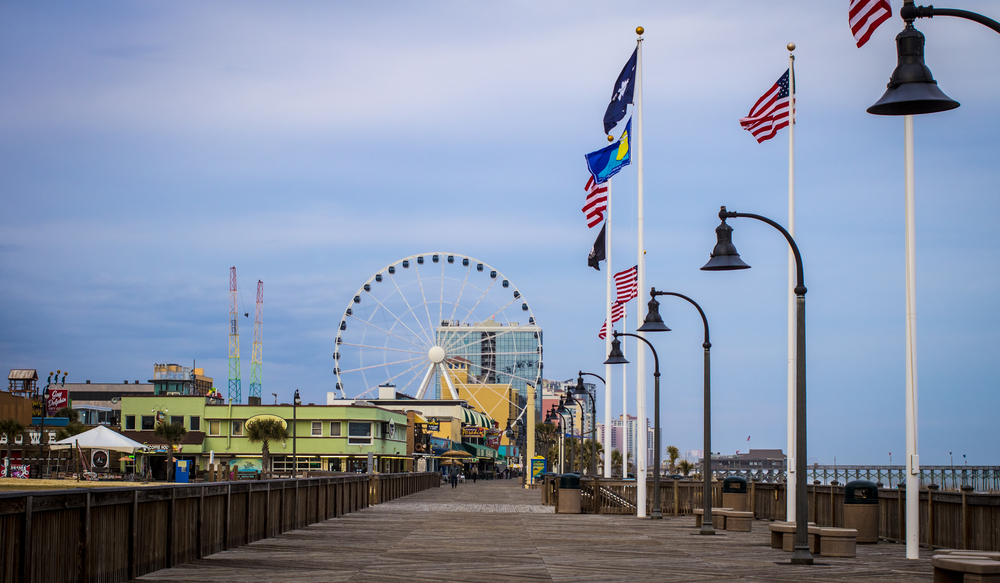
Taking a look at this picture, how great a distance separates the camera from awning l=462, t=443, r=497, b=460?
120137 millimetres

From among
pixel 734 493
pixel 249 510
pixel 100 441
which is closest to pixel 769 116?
pixel 734 493

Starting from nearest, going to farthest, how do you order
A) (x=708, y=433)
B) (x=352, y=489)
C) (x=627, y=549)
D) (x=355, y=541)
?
(x=627, y=549), (x=355, y=541), (x=708, y=433), (x=352, y=489)

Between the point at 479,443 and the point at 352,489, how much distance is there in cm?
10403

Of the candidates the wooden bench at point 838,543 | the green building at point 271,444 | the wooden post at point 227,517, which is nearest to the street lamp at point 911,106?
the wooden bench at point 838,543

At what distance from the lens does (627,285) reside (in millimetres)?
31656

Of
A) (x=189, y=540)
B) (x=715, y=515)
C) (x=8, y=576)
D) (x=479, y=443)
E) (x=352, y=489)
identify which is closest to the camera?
(x=8, y=576)

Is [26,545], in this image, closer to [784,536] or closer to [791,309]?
[784,536]

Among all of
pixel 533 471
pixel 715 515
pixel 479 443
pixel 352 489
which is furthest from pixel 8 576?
pixel 479 443

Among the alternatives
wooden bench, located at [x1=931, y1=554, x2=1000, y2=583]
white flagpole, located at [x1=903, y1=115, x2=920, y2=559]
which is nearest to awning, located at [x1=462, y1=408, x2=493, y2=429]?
white flagpole, located at [x1=903, y1=115, x2=920, y2=559]

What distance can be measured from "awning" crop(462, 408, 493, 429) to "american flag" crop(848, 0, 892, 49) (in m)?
107

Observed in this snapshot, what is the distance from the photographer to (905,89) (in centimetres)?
1132

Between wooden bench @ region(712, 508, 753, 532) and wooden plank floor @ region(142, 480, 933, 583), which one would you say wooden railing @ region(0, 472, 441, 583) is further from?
wooden bench @ region(712, 508, 753, 532)

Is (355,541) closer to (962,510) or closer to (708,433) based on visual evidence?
(708,433)

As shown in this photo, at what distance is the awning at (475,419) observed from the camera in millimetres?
123375
